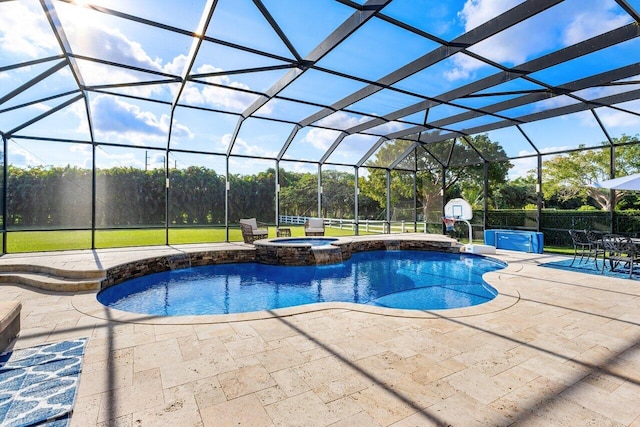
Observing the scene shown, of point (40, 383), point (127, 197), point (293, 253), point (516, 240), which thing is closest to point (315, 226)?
point (293, 253)

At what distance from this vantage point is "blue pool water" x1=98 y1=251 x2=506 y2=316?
5818 mm

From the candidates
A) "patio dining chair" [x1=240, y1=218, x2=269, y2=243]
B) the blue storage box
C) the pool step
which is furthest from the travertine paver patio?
"patio dining chair" [x1=240, y1=218, x2=269, y2=243]

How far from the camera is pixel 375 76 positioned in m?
6.74

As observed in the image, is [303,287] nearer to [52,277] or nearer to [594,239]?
[52,277]

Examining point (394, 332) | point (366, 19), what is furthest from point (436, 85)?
point (394, 332)

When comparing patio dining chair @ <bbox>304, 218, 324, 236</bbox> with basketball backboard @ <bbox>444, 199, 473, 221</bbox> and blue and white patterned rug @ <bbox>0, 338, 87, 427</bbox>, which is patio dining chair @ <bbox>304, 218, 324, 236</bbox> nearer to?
basketball backboard @ <bbox>444, 199, 473, 221</bbox>

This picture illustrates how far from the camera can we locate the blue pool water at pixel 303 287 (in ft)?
19.1

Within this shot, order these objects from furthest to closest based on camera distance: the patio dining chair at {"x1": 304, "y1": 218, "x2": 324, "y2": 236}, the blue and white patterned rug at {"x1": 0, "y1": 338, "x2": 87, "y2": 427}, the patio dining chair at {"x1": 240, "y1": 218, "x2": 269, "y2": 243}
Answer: the patio dining chair at {"x1": 304, "y1": 218, "x2": 324, "y2": 236}, the patio dining chair at {"x1": 240, "y1": 218, "x2": 269, "y2": 243}, the blue and white patterned rug at {"x1": 0, "y1": 338, "x2": 87, "y2": 427}

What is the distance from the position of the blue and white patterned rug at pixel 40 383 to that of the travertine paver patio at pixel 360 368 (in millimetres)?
102

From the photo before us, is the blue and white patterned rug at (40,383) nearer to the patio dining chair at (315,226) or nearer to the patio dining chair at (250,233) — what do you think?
the patio dining chair at (250,233)

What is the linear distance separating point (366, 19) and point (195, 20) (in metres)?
2.59

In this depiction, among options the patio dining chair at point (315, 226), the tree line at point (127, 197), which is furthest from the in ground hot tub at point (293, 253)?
the tree line at point (127, 197)

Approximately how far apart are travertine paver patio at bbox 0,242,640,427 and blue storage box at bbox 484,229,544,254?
20.3 ft

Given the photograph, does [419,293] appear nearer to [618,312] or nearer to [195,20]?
[618,312]
